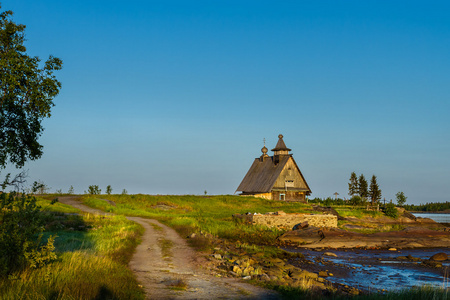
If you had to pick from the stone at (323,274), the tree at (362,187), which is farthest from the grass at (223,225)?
the tree at (362,187)

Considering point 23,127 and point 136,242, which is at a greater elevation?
point 23,127

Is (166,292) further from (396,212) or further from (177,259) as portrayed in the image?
(396,212)

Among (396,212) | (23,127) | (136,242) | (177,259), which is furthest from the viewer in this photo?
(396,212)

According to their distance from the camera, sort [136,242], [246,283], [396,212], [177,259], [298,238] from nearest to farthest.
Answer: [246,283] → [177,259] → [136,242] → [298,238] → [396,212]

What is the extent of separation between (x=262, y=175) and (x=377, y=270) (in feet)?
164

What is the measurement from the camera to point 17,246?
36.3 ft

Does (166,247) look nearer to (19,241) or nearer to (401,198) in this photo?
(19,241)

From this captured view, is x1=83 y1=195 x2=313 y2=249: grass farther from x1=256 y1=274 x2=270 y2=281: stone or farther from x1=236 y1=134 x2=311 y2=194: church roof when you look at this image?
x1=256 y1=274 x2=270 y2=281: stone

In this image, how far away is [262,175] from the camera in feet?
238

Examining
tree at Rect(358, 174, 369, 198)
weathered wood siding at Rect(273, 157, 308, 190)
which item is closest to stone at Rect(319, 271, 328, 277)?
weathered wood siding at Rect(273, 157, 308, 190)

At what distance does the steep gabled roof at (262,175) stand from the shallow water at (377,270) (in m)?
37.6

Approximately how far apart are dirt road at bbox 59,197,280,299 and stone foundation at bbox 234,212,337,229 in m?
16.5

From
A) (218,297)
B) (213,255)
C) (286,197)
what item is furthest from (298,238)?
(286,197)

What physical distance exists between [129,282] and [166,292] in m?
1.23
